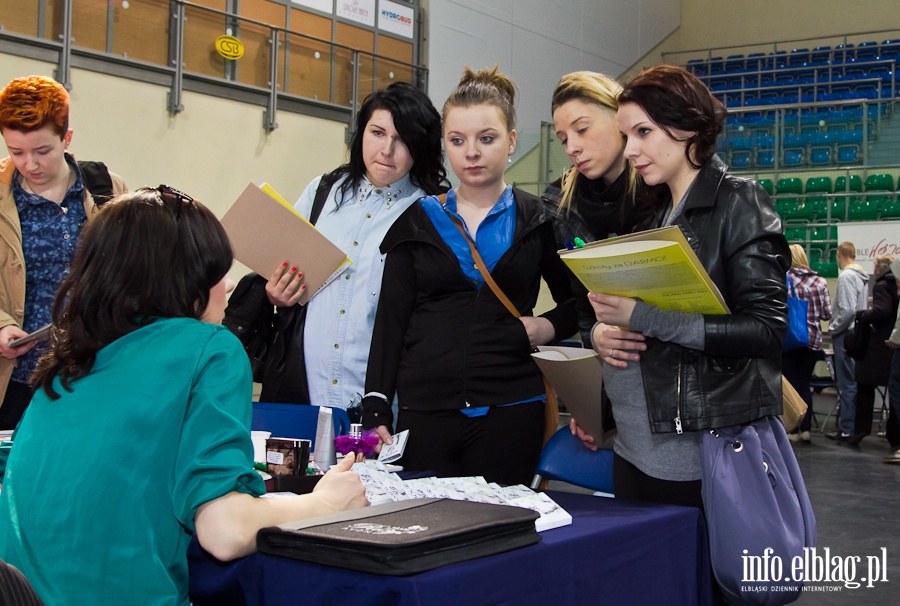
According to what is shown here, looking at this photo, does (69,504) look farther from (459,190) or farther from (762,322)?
(459,190)

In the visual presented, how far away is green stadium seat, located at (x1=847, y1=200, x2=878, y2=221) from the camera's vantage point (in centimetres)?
1071

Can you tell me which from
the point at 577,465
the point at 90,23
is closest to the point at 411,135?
the point at 577,465

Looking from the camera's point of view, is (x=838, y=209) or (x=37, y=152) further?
(x=838, y=209)

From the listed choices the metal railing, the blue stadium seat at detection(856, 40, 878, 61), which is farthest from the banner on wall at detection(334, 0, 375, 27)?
the blue stadium seat at detection(856, 40, 878, 61)

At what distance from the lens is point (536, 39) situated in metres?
13.3

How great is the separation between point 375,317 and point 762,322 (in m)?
1.01

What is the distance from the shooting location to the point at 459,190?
7.64 feet

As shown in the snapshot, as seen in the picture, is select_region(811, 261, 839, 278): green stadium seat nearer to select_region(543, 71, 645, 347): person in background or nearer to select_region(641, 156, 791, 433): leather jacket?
select_region(543, 71, 645, 347): person in background

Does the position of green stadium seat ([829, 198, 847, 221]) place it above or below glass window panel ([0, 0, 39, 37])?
below

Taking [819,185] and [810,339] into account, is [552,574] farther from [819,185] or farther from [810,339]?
[819,185]

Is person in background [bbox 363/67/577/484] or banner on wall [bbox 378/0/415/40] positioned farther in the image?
banner on wall [bbox 378/0/415/40]

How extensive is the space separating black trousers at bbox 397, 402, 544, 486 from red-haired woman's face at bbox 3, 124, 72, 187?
1269mm

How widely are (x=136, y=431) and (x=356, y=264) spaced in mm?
1291

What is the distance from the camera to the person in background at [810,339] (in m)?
7.68
